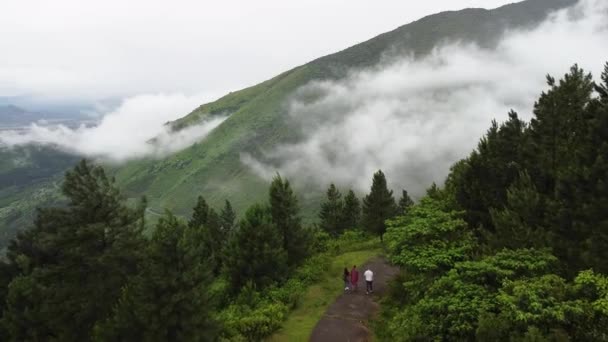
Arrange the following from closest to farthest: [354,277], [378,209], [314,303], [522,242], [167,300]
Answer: [167,300] → [522,242] → [314,303] → [354,277] → [378,209]

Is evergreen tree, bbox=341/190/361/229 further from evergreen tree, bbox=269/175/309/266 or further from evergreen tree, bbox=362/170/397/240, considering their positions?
evergreen tree, bbox=269/175/309/266

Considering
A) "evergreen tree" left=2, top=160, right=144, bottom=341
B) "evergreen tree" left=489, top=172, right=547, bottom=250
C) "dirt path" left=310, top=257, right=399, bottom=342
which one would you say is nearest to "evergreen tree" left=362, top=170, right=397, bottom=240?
"dirt path" left=310, top=257, right=399, bottom=342

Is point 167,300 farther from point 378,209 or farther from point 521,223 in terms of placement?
point 378,209

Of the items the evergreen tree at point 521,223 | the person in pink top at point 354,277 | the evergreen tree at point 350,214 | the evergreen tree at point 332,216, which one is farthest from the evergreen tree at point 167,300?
the evergreen tree at point 350,214

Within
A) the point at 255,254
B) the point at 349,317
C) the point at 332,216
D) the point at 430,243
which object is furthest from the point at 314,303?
the point at 332,216

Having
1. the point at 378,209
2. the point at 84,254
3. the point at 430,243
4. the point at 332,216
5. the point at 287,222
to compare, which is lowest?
the point at 332,216

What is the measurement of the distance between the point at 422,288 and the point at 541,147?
11526 millimetres

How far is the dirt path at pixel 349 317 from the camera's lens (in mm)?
22594

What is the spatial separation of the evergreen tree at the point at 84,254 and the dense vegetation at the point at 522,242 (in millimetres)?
12542

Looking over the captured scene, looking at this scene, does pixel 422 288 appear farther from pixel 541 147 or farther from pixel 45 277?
pixel 45 277

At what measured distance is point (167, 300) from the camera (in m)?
18.0

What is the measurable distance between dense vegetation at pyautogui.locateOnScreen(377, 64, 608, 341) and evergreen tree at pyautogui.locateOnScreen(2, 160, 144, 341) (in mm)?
12542

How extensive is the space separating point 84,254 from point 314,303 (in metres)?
13.0

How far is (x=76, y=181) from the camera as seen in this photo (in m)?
21.0
